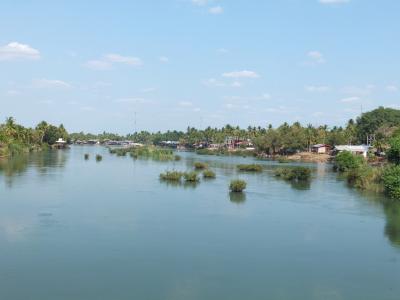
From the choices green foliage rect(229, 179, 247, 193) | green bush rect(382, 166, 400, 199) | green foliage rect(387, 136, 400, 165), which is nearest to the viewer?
green bush rect(382, 166, 400, 199)

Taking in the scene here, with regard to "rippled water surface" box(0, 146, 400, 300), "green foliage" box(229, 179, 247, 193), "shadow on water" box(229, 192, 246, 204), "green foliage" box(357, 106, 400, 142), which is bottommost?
"rippled water surface" box(0, 146, 400, 300)

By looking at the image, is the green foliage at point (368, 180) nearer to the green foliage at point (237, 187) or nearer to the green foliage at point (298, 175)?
the green foliage at point (298, 175)

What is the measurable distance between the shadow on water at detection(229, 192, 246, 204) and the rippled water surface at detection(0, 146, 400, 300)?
0.18 meters

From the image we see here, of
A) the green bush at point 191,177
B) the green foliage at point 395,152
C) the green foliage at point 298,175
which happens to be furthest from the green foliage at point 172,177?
the green foliage at point 395,152

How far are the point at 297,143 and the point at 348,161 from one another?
43.8 meters

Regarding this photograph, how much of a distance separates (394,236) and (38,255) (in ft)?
46.5

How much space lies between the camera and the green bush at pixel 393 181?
31.4 m

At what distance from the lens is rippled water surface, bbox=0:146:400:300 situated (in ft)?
45.5

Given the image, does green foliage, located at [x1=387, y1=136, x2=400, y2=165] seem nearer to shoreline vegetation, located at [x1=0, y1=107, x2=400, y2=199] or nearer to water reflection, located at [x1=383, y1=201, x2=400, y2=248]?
shoreline vegetation, located at [x1=0, y1=107, x2=400, y2=199]

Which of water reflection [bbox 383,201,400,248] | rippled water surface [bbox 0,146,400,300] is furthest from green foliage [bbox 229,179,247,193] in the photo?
water reflection [bbox 383,201,400,248]

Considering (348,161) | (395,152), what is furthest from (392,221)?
(348,161)

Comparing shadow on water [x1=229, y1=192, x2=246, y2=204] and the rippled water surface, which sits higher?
shadow on water [x1=229, y1=192, x2=246, y2=204]

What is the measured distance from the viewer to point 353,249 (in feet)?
62.0

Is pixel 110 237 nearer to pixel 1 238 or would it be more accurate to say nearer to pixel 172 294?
pixel 1 238
